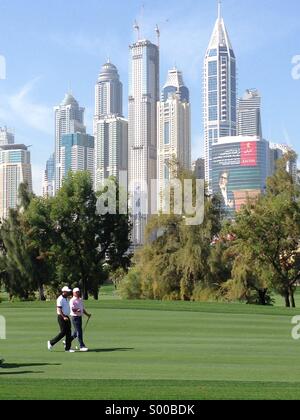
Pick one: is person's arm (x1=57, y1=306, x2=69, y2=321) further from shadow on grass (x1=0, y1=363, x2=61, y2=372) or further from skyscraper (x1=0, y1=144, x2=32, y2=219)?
skyscraper (x1=0, y1=144, x2=32, y2=219)

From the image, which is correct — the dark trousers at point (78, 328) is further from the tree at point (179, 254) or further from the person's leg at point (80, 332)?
the tree at point (179, 254)

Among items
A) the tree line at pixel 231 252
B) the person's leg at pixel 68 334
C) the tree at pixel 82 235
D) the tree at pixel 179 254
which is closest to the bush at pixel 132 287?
the tree line at pixel 231 252

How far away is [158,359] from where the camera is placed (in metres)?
16.6

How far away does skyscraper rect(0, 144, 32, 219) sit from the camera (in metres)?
108

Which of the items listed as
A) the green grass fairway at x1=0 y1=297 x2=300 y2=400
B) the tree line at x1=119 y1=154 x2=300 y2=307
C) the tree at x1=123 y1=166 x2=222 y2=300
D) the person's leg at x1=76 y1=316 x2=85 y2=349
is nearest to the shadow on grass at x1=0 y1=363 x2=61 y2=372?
the green grass fairway at x1=0 y1=297 x2=300 y2=400

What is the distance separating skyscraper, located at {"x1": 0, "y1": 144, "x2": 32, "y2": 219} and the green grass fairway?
6610 cm

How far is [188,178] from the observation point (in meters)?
50.2

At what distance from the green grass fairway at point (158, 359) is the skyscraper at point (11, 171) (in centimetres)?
6610

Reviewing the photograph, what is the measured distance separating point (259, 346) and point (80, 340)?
15.1 feet

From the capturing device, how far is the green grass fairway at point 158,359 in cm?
1239

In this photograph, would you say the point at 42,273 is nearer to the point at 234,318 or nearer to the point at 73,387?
the point at 234,318

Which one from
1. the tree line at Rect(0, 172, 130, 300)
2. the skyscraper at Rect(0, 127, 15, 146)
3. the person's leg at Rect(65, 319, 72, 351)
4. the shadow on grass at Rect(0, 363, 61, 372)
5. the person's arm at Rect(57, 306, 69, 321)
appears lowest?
the shadow on grass at Rect(0, 363, 61, 372)
